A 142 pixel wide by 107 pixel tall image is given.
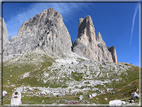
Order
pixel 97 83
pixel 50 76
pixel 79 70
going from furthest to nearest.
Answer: pixel 79 70 → pixel 50 76 → pixel 97 83

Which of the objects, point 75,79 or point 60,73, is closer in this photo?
point 75,79

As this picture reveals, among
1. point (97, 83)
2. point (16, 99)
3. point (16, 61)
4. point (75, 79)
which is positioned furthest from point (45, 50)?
point (16, 99)

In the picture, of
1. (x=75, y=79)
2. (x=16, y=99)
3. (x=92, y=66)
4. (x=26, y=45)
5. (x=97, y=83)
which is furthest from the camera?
(x=26, y=45)

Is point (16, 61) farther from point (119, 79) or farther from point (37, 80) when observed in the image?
point (119, 79)

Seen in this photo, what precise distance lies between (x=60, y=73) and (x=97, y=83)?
89.7ft

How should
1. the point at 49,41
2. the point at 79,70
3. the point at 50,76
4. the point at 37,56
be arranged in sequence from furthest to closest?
1. the point at 49,41
2. the point at 37,56
3. the point at 79,70
4. the point at 50,76

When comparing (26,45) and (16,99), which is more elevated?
(26,45)

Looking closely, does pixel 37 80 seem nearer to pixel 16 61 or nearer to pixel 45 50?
Answer: pixel 16 61

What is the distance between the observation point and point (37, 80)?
6725 cm

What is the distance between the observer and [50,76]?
69.6 meters

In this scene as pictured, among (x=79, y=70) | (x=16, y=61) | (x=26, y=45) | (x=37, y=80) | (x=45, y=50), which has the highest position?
(x=26, y=45)

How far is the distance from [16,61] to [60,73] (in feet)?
246

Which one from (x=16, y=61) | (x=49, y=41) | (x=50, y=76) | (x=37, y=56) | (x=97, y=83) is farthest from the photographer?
(x=49, y=41)

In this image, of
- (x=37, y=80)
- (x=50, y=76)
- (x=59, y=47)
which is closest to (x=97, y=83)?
(x=50, y=76)
